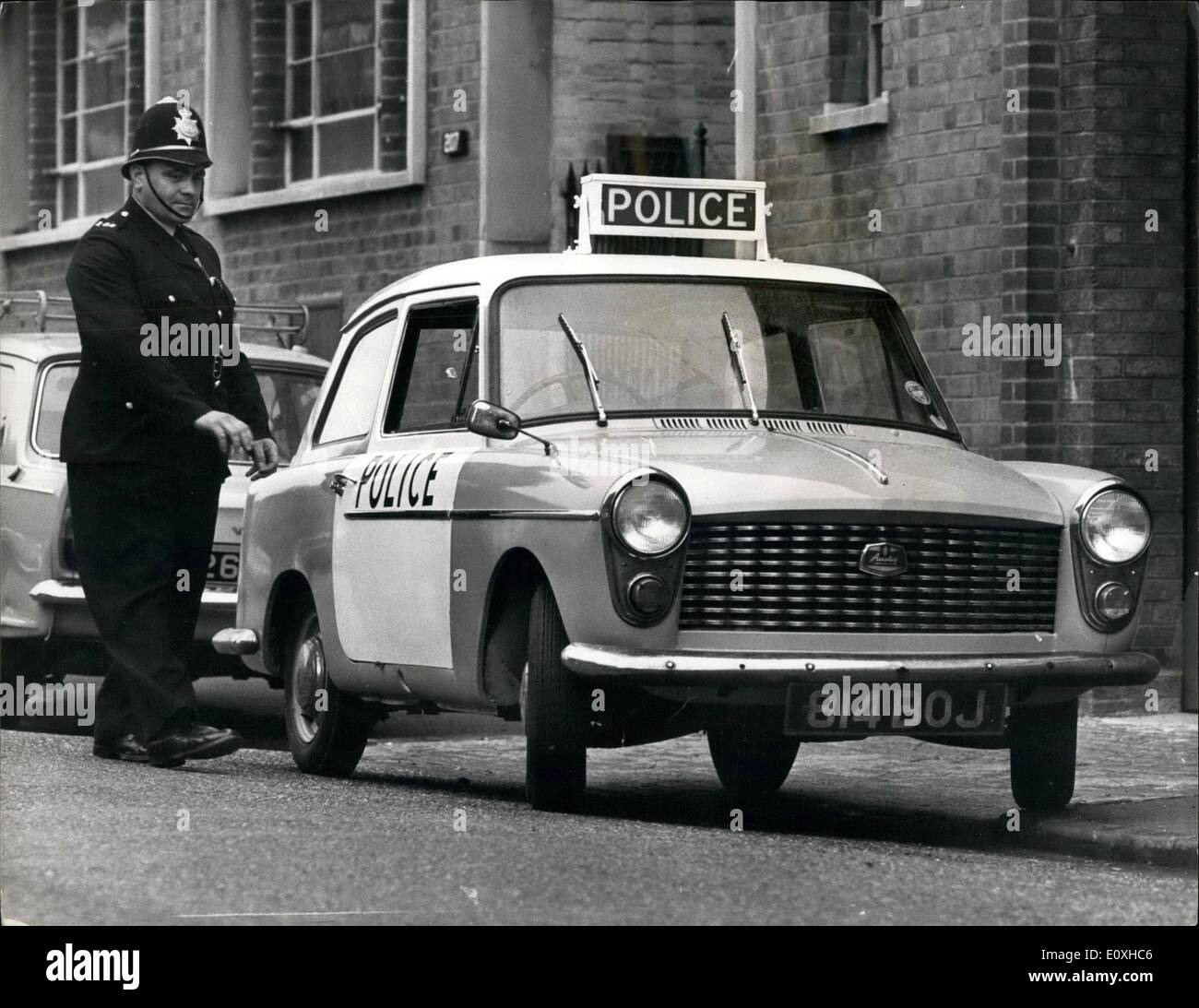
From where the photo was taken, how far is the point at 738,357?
31.2ft

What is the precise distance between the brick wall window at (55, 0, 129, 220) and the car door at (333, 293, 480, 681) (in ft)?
23.2

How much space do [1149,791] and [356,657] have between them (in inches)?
106

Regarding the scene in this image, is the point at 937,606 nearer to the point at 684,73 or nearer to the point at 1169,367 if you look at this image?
the point at 1169,367

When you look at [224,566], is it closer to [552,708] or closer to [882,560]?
[552,708]

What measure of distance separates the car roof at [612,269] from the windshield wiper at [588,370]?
0.21 m

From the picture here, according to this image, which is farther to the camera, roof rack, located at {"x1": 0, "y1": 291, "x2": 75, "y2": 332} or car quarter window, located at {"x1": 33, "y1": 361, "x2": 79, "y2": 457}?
roof rack, located at {"x1": 0, "y1": 291, "x2": 75, "y2": 332}

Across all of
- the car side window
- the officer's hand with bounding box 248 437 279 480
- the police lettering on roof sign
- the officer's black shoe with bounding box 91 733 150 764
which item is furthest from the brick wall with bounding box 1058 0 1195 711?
the officer's black shoe with bounding box 91 733 150 764

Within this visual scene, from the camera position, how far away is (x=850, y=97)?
50.4 ft

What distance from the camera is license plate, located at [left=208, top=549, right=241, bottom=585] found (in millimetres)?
12547

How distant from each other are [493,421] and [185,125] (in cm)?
170

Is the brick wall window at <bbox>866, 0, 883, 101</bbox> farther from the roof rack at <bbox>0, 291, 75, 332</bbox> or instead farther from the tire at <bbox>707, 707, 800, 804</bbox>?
the tire at <bbox>707, 707, 800, 804</bbox>

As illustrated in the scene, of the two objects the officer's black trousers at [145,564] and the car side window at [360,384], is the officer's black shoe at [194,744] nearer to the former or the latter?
the officer's black trousers at [145,564]

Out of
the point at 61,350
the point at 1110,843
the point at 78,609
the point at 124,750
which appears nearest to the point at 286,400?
the point at 61,350
